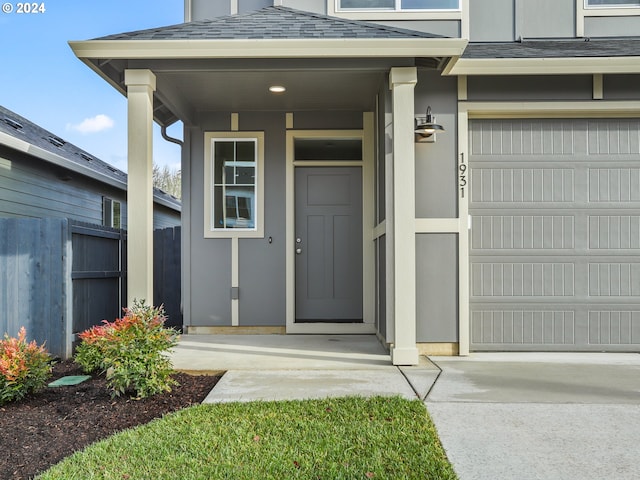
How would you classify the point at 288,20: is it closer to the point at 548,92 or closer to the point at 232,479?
the point at 548,92

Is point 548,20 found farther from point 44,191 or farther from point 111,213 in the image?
point 111,213

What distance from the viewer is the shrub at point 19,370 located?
3.86 meters

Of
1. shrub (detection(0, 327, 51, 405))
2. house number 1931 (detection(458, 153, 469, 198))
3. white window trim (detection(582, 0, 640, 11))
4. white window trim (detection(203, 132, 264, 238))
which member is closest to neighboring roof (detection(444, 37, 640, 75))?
house number 1931 (detection(458, 153, 469, 198))

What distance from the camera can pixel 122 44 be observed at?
15.6 ft

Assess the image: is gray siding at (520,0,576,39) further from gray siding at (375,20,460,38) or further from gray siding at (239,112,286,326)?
gray siding at (239,112,286,326)

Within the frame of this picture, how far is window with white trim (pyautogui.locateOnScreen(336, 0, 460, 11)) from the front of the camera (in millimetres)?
6375

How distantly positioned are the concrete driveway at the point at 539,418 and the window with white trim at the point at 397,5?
12.6 feet

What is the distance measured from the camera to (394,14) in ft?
21.0

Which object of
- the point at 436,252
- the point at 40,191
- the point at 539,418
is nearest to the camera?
the point at 539,418

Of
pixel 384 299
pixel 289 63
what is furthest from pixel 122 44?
pixel 384 299

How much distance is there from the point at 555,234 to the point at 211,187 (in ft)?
12.9

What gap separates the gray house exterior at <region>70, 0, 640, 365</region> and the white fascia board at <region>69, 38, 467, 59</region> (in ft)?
0.04

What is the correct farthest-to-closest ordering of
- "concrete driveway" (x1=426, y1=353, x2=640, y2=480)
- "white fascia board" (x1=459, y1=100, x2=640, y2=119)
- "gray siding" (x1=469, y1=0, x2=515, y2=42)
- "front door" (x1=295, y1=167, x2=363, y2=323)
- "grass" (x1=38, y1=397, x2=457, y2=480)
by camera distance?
1. "front door" (x1=295, y1=167, x2=363, y2=323)
2. "gray siding" (x1=469, y1=0, x2=515, y2=42)
3. "white fascia board" (x1=459, y1=100, x2=640, y2=119)
4. "concrete driveway" (x1=426, y1=353, x2=640, y2=480)
5. "grass" (x1=38, y1=397, x2=457, y2=480)

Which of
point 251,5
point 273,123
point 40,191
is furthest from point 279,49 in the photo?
point 40,191
